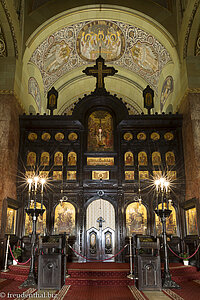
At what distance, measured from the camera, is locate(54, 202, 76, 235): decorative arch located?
13.5 metres

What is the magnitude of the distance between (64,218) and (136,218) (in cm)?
372

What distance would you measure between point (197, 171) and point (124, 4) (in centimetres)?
1023

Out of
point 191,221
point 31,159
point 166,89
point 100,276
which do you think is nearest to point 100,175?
point 31,159

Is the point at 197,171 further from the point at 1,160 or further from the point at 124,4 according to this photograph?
the point at 124,4

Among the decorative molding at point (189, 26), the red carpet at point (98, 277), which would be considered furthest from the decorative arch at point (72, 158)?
the decorative molding at point (189, 26)

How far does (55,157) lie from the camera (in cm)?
1483

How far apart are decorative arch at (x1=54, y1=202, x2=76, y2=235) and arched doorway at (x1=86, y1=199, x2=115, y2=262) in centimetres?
80

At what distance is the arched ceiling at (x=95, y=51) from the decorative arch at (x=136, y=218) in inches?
296

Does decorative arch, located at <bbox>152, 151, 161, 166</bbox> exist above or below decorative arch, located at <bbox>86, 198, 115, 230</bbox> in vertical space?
above

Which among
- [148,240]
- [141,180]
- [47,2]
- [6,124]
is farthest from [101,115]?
[148,240]

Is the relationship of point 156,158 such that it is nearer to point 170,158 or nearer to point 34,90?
point 170,158

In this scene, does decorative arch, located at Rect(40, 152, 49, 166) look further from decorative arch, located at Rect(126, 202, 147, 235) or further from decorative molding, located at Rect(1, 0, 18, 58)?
decorative molding, located at Rect(1, 0, 18, 58)

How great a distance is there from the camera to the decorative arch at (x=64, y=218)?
13.5 meters

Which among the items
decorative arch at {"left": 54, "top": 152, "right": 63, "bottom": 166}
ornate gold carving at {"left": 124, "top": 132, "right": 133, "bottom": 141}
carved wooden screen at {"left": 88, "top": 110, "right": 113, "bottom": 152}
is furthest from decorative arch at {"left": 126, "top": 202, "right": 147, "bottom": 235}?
decorative arch at {"left": 54, "top": 152, "right": 63, "bottom": 166}
